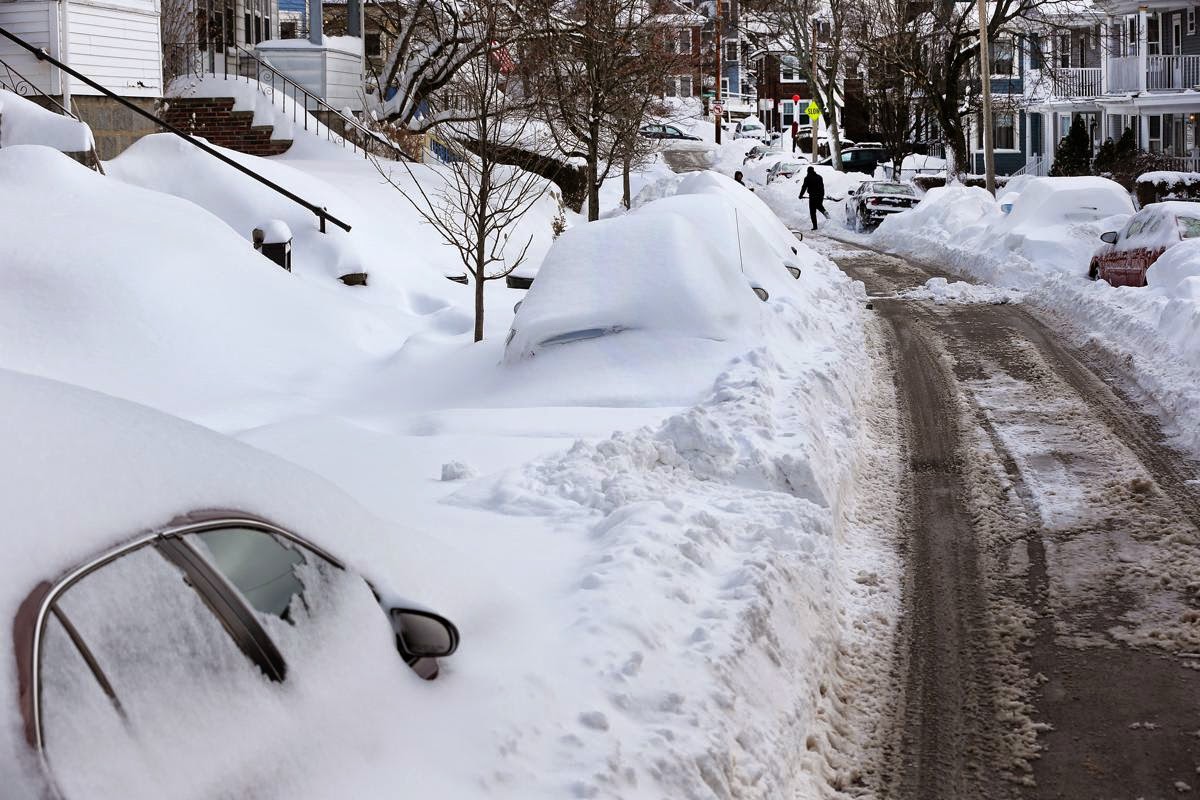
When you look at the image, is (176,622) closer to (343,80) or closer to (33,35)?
(33,35)

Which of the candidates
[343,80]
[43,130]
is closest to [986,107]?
[343,80]

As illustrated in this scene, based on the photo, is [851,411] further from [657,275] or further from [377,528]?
[377,528]

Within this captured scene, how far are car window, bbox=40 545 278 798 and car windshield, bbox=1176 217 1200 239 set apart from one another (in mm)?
17570

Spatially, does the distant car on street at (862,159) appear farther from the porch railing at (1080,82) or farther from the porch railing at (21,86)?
the porch railing at (21,86)

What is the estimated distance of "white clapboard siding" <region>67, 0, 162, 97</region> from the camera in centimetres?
2303

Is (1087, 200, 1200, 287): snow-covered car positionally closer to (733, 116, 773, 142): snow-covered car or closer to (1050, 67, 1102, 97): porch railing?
(1050, 67, 1102, 97): porch railing

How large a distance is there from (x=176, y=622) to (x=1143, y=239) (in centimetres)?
1812

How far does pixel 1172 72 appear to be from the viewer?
43938 millimetres

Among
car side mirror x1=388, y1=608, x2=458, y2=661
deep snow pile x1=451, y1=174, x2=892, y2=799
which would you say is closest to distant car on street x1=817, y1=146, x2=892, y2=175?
deep snow pile x1=451, y1=174, x2=892, y2=799

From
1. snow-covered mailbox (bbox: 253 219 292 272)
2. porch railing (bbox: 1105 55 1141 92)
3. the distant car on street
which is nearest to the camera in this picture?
snow-covered mailbox (bbox: 253 219 292 272)

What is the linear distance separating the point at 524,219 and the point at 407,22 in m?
5.05

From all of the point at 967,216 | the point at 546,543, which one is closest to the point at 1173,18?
the point at 967,216

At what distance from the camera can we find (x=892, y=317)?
18562 mm

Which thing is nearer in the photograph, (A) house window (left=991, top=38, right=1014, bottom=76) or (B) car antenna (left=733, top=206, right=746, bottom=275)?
(B) car antenna (left=733, top=206, right=746, bottom=275)
